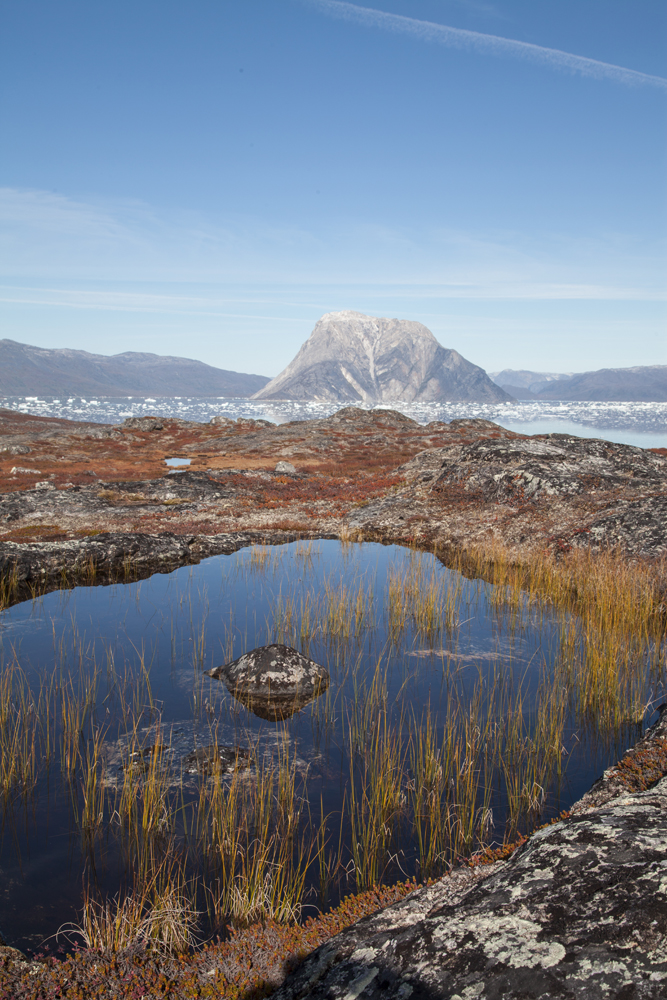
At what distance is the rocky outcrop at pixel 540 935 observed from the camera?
2.75 metres

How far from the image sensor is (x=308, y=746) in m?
8.63

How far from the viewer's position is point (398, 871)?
6.14 metres

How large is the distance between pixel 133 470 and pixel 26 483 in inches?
475

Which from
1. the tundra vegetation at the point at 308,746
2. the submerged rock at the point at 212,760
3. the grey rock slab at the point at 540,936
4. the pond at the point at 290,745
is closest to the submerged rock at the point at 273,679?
the pond at the point at 290,745

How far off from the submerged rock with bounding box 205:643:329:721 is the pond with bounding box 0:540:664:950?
0.23 m

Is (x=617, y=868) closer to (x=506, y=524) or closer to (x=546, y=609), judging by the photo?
(x=546, y=609)

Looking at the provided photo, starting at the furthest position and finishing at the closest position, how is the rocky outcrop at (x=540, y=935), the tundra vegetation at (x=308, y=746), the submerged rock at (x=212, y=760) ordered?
the submerged rock at (x=212, y=760)
the tundra vegetation at (x=308, y=746)
the rocky outcrop at (x=540, y=935)

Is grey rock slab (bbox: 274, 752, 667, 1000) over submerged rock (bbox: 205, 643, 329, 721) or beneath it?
over

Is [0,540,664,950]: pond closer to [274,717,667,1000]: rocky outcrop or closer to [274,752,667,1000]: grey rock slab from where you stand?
[274,717,667,1000]: rocky outcrop

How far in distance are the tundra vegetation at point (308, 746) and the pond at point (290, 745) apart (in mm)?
36

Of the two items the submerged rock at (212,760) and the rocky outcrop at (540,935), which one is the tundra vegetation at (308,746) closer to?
the submerged rock at (212,760)

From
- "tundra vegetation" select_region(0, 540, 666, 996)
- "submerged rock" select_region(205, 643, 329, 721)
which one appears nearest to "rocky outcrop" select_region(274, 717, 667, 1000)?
"tundra vegetation" select_region(0, 540, 666, 996)

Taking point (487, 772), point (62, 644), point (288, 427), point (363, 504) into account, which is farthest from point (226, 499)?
point (288, 427)

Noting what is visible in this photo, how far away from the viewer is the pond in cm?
609
